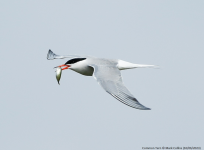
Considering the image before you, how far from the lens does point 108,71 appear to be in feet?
31.9

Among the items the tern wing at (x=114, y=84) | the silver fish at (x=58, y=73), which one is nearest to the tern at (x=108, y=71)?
the tern wing at (x=114, y=84)

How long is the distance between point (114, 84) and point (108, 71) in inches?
38.8

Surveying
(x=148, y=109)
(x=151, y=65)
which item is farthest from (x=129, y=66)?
(x=148, y=109)

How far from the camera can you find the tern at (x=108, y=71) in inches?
320

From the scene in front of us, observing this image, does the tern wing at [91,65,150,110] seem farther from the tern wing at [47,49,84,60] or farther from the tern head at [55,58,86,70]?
the tern wing at [47,49,84,60]

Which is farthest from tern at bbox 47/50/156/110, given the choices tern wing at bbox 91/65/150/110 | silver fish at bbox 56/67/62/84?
silver fish at bbox 56/67/62/84

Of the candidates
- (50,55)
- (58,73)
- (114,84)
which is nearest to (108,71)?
(114,84)

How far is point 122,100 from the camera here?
8055 millimetres

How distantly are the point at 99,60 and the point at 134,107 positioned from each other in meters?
3.37

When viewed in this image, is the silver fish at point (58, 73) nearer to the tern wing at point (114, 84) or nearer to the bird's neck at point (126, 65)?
the tern wing at point (114, 84)

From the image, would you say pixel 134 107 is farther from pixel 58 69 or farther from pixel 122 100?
pixel 58 69

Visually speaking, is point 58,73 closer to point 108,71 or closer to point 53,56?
point 108,71

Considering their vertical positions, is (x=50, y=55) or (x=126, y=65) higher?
(x=50, y=55)

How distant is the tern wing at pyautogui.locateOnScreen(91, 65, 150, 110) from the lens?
7965 millimetres
